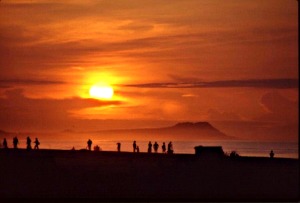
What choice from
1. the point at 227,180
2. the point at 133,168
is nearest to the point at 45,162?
the point at 133,168

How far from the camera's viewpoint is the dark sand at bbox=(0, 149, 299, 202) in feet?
60.6

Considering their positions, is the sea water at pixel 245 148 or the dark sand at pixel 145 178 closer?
the dark sand at pixel 145 178

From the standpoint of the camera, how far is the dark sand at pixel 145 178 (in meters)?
18.5

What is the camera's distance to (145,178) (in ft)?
75.5

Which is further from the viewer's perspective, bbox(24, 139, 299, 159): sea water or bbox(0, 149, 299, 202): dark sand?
bbox(24, 139, 299, 159): sea water

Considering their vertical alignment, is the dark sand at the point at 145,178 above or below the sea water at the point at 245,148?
below

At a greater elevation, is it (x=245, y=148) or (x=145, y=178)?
(x=245, y=148)

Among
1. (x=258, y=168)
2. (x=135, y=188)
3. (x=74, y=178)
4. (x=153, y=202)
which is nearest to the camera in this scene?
(x=153, y=202)

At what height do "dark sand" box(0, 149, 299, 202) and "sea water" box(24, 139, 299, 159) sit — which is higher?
"sea water" box(24, 139, 299, 159)

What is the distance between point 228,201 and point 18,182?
709 centimetres

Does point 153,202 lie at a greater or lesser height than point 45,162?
lesser

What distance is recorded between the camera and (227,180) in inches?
853

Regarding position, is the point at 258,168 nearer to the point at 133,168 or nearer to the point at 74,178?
the point at 133,168

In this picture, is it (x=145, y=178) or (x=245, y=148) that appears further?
(x=245, y=148)
